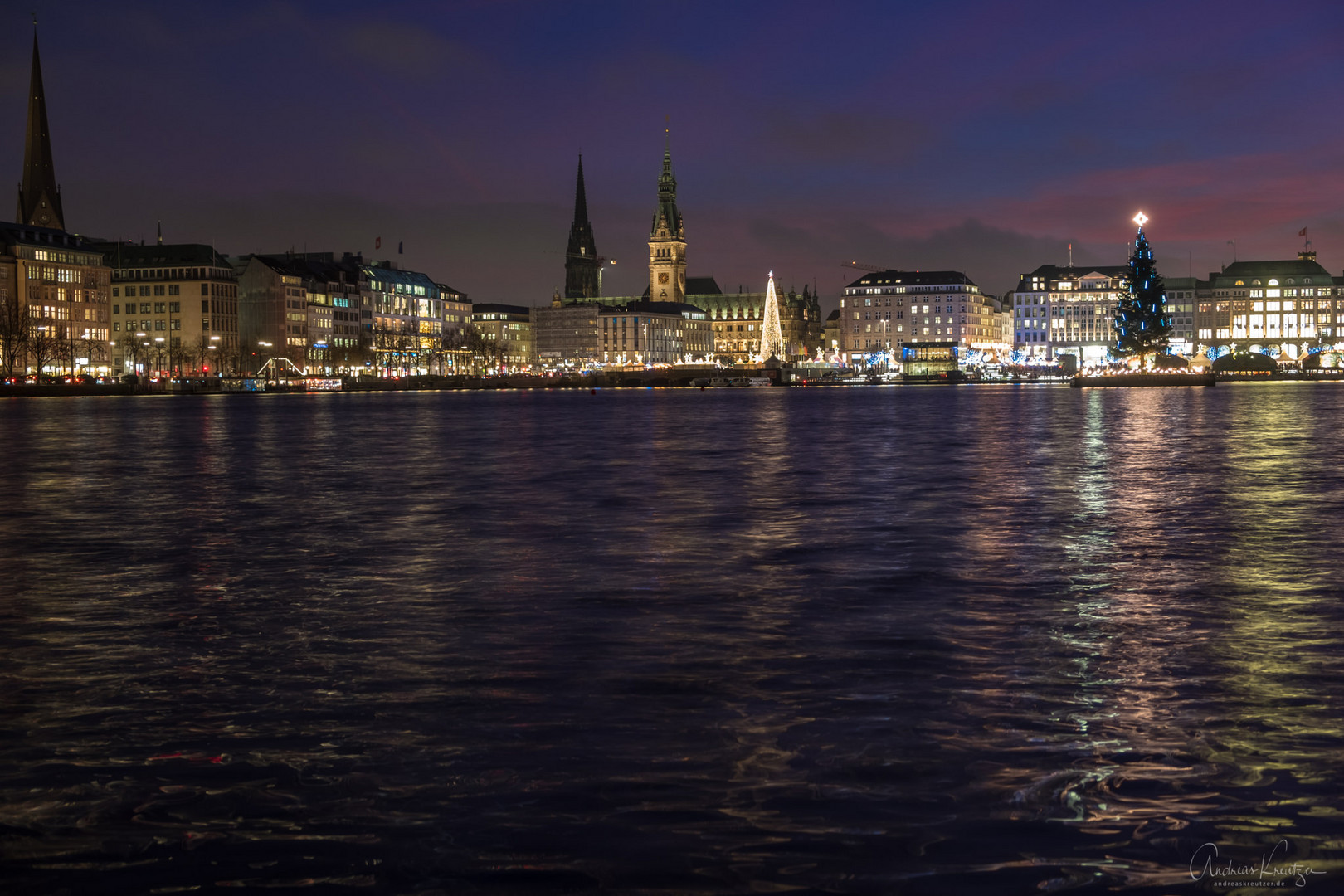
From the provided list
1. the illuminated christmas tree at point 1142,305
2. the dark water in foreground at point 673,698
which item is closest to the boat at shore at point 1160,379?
the illuminated christmas tree at point 1142,305

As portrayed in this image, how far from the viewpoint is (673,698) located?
34.4 feet

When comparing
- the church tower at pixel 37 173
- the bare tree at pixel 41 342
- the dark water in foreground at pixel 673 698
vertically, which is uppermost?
the church tower at pixel 37 173

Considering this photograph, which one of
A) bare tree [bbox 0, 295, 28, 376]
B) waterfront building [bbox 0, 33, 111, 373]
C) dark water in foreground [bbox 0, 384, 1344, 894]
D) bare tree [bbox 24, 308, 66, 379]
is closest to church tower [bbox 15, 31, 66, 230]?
waterfront building [bbox 0, 33, 111, 373]

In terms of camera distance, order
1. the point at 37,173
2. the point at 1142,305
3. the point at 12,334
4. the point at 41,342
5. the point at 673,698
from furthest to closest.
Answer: the point at 37,173 → the point at 1142,305 → the point at 41,342 → the point at 12,334 → the point at 673,698

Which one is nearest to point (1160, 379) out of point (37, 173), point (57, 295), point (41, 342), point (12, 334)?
point (12, 334)

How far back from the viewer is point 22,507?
91.0 ft

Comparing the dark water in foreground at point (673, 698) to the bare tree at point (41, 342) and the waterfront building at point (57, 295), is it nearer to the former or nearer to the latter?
the bare tree at point (41, 342)

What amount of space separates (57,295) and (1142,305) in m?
144

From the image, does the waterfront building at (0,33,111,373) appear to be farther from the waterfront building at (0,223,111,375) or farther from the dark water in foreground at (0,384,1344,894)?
the dark water in foreground at (0,384,1344,894)

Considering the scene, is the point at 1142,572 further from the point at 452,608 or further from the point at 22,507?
the point at 22,507

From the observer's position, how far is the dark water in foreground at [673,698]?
7.22 meters

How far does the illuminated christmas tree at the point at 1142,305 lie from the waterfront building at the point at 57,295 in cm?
13190

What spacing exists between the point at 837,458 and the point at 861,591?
1093 inches

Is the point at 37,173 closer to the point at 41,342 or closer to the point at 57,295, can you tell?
the point at 57,295
